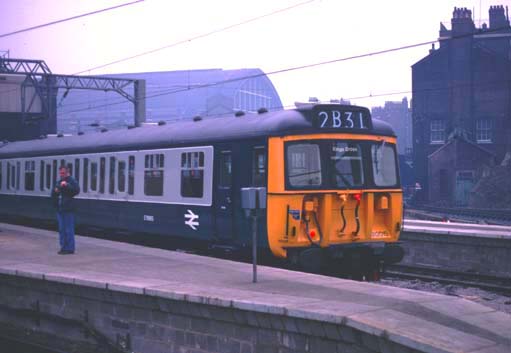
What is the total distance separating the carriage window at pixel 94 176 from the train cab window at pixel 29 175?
468 cm

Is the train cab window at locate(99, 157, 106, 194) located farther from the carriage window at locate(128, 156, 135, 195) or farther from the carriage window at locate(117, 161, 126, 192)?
the carriage window at locate(128, 156, 135, 195)

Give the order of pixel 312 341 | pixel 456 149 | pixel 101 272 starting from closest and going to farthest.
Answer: pixel 312 341, pixel 101 272, pixel 456 149

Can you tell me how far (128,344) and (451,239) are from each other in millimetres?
9667

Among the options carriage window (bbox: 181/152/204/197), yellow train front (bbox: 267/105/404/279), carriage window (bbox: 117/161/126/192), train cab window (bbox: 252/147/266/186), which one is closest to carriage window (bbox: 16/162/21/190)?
carriage window (bbox: 117/161/126/192)

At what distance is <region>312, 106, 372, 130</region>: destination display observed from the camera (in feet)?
42.3

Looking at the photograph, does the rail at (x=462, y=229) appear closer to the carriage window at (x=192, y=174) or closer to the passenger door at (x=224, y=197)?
the passenger door at (x=224, y=197)

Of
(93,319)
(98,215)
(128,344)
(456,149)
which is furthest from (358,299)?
(456,149)

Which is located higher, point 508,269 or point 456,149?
point 456,149

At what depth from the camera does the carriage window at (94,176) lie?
62.5 ft

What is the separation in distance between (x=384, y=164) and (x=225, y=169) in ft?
9.86

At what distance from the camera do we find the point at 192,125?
51.3ft

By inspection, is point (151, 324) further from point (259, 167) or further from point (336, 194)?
point (336, 194)

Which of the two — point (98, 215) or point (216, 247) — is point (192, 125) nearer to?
point (216, 247)

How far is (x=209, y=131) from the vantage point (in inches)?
575
